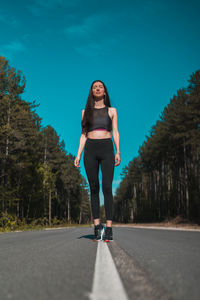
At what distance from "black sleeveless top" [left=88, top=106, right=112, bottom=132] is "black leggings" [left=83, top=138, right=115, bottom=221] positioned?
9.7 inches

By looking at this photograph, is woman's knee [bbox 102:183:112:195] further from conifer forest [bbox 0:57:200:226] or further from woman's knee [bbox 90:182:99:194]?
conifer forest [bbox 0:57:200:226]

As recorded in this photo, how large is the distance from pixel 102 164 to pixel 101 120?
0.80 meters

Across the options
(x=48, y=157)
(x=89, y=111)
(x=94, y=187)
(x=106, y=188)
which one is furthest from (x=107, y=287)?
(x=48, y=157)

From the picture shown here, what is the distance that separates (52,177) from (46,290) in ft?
116

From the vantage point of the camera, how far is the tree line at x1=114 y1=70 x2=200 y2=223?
87.7ft

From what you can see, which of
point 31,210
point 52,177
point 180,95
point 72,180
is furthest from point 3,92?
point 72,180

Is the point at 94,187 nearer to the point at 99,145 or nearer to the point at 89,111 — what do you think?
the point at 99,145

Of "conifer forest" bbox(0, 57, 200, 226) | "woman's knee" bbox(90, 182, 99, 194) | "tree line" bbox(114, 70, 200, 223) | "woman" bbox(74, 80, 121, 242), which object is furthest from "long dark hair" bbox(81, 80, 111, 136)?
"tree line" bbox(114, 70, 200, 223)

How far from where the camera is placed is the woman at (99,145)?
4.52m

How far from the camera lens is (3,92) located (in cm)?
2116

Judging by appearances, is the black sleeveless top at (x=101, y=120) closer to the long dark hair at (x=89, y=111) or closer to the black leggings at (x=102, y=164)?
the long dark hair at (x=89, y=111)

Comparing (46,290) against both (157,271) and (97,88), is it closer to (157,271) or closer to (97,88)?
(157,271)

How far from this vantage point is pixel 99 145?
4.56m

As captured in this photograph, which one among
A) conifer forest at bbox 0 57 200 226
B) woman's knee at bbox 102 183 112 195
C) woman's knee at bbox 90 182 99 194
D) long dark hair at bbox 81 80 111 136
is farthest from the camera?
conifer forest at bbox 0 57 200 226
